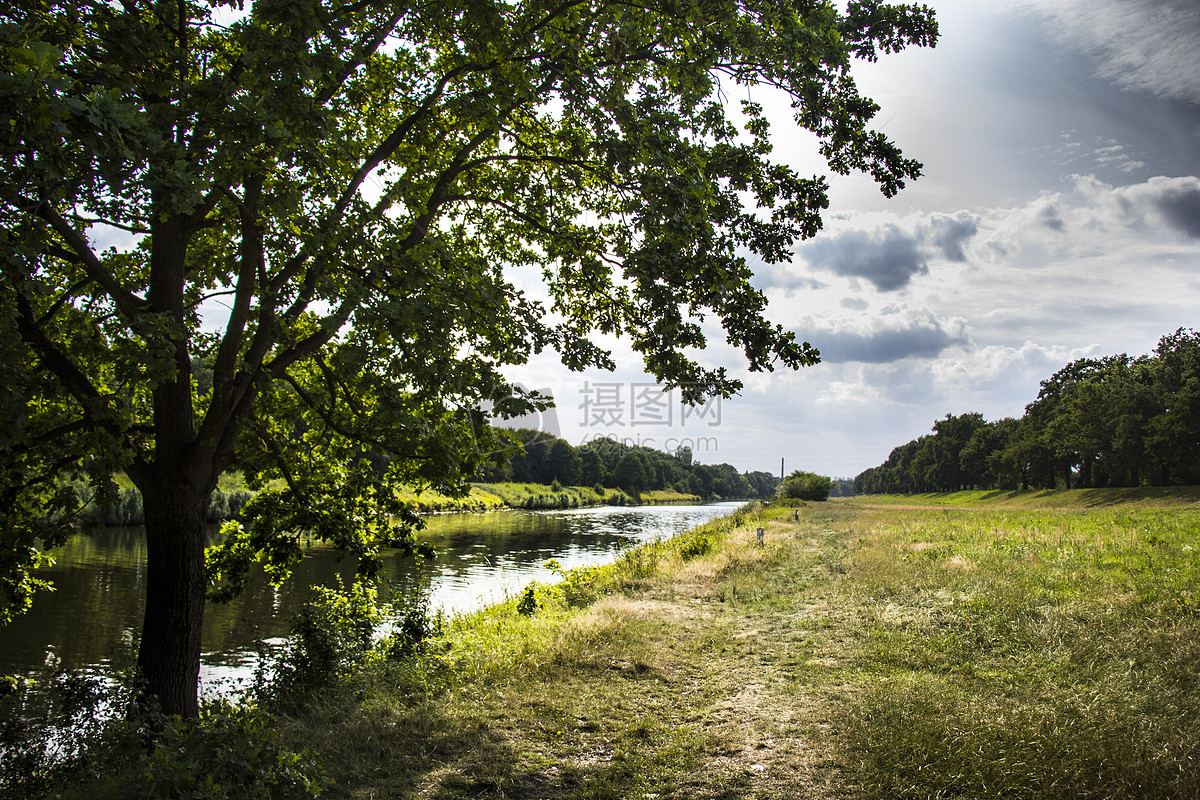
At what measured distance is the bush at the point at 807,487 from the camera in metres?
79.9

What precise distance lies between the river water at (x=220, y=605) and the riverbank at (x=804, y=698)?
2445mm

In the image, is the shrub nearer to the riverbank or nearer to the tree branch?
the riverbank

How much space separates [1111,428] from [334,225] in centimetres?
7466

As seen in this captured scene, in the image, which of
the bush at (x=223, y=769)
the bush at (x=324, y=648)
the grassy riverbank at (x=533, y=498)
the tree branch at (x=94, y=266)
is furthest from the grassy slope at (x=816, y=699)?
the grassy riverbank at (x=533, y=498)

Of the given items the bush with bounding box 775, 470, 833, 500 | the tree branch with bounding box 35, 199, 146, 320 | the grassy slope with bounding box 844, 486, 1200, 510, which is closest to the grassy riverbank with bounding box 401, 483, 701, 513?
the bush with bounding box 775, 470, 833, 500

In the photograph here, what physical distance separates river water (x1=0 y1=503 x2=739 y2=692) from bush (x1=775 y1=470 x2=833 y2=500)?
54.6 meters

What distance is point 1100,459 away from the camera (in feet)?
208

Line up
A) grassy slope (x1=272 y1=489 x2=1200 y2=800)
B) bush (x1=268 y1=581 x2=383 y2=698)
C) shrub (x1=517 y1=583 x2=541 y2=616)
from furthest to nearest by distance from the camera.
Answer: shrub (x1=517 y1=583 x2=541 y2=616) < bush (x1=268 y1=581 x2=383 y2=698) < grassy slope (x1=272 y1=489 x2=1200 y2=800)

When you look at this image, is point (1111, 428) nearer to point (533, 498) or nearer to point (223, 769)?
point (533, 498)

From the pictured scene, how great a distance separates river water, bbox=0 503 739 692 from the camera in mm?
11867

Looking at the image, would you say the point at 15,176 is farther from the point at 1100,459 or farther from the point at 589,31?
the point at 1100,459

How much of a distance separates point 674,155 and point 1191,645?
7.38m

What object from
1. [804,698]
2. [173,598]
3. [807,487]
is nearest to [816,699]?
[804,698]

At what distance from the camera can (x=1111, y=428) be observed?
58406mm
